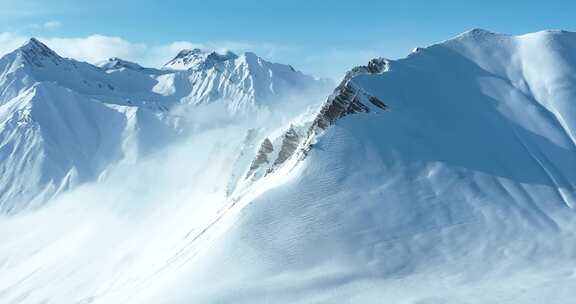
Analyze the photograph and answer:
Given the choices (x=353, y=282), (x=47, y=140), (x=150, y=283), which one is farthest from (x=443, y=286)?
(x=47, y=140)

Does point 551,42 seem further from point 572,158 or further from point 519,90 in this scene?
point 572,158

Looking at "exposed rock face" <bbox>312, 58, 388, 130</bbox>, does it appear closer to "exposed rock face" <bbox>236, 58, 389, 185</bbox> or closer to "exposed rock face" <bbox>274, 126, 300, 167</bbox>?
"exposed rock face" <bbox>236, 58, 389, 185</bbox>

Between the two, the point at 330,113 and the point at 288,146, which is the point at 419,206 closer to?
the point at 330,113

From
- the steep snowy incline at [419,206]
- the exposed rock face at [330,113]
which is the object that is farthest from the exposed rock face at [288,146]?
the steep snowy incline at [419,206]

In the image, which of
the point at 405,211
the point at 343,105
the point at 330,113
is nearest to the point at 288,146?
the point at 330,113

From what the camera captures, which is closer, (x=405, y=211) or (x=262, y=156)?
(x=405, y=211)

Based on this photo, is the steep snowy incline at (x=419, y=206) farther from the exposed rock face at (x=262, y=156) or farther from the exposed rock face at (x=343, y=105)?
the exposed rock face at (x=262, y=156)
